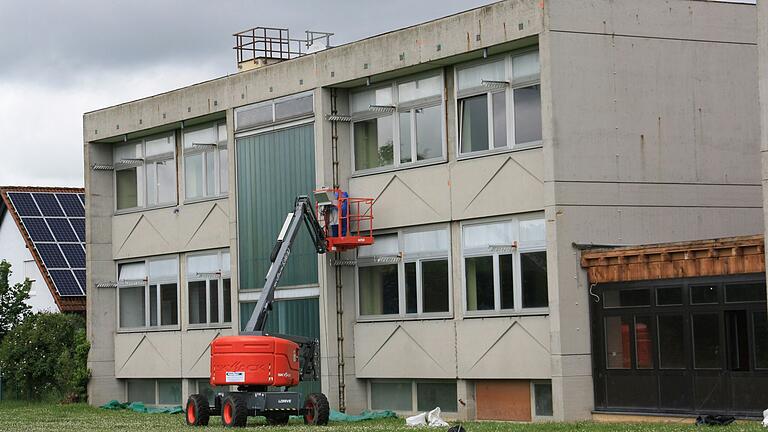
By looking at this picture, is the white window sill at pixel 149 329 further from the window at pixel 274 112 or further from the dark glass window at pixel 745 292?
the dark glass window at pixel 745 292

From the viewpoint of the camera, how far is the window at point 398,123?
32.9 m

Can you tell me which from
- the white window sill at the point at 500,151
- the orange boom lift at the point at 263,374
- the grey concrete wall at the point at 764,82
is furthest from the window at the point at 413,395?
the grey concrete wall at the point at 764,82

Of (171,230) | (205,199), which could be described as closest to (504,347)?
(205,199)

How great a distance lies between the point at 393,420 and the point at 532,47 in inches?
339

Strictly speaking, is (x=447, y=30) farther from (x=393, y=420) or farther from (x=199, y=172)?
(x=199, y=172)

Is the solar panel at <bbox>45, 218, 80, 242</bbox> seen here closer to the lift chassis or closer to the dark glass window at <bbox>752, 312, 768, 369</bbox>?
the lift chassis

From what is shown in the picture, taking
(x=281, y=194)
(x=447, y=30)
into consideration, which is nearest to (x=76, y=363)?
(x=281, y=194)

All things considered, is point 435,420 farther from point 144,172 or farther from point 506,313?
point 144,172

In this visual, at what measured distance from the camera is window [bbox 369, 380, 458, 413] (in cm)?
3256

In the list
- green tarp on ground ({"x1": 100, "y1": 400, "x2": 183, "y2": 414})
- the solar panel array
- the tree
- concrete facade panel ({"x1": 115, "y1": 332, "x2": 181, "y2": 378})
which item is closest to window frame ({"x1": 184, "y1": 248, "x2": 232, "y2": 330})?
concrete facade panel ({"x1": 115, "y1": 332, "x2": 181, "y2": 378})

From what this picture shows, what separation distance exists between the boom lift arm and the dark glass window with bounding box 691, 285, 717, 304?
8.85 meters

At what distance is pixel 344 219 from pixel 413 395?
172 inches

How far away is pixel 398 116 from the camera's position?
1340 inches

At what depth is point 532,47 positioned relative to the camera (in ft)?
99.2
